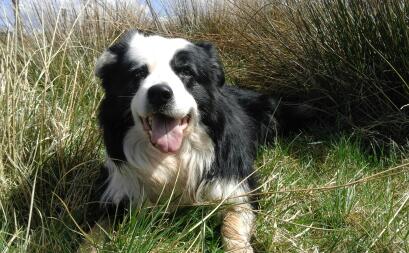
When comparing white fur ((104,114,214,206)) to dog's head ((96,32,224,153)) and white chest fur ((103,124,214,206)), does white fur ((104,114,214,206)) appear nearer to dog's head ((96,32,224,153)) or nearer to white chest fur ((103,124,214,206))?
white chest fur ((103,124,214,206))

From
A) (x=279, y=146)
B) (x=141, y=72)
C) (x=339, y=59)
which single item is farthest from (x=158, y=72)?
(x=339, y=59)

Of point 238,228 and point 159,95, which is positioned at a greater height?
point 159,95

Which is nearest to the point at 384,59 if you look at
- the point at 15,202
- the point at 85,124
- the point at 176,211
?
the point at 176,211

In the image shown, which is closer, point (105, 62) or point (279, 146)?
point (105, 62)

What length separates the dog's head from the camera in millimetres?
2646

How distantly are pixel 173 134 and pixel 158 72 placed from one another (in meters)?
0.33

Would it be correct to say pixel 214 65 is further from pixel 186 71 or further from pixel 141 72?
pixel 141 72

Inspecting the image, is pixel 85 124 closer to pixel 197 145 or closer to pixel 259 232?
pixel 197 145

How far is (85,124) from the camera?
3.60 metres

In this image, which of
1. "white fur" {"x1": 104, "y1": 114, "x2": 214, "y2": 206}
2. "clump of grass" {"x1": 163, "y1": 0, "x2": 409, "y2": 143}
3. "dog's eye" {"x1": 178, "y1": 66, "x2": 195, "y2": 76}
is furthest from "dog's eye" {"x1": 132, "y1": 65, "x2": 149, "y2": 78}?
"clump of grass" {"x1": 163, "y1": 0, "x2": 409, "y2": 143}

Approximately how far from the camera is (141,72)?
2820 mm

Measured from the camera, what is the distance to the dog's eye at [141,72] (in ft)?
9.23

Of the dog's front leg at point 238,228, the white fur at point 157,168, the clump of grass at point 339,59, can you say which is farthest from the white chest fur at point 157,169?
the clump of grass at point 339,59

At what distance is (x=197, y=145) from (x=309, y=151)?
121 cm
